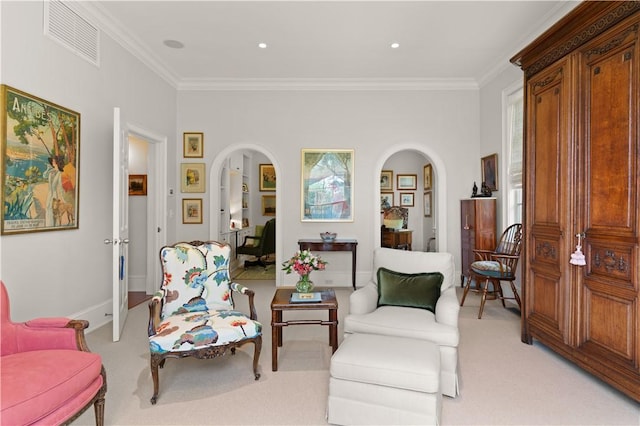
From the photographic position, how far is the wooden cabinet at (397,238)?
719cm

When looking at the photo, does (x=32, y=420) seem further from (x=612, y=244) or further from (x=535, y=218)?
(x=535, y=218)

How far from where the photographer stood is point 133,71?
425 centimetres

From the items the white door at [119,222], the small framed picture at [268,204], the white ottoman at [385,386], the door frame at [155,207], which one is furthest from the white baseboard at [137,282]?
the white ottoman at [385,386]

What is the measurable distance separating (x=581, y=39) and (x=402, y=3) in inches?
62.8

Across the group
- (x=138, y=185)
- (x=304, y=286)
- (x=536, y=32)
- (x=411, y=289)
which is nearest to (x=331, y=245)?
(x=304, y=286)

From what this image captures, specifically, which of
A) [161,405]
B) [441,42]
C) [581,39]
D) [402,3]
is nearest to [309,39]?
[402,3]

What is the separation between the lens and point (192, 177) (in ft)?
18.0

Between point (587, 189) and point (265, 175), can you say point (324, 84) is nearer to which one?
point (265, 175)

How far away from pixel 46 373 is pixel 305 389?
1.51m

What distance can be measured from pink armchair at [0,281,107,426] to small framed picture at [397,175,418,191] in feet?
22.4

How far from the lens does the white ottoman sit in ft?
5.99

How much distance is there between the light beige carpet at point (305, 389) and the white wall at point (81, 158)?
2.01 feet

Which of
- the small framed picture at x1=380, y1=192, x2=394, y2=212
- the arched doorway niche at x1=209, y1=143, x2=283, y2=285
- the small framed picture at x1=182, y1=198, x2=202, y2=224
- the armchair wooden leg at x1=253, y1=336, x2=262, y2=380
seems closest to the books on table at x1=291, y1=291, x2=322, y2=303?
the armchair wooden leg at x1=253, y1=336, x2=262, y2=380

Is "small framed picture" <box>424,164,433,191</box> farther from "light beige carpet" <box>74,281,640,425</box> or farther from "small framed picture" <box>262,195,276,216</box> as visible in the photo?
"light beige carpet" <box>74,281,640,425</box>
